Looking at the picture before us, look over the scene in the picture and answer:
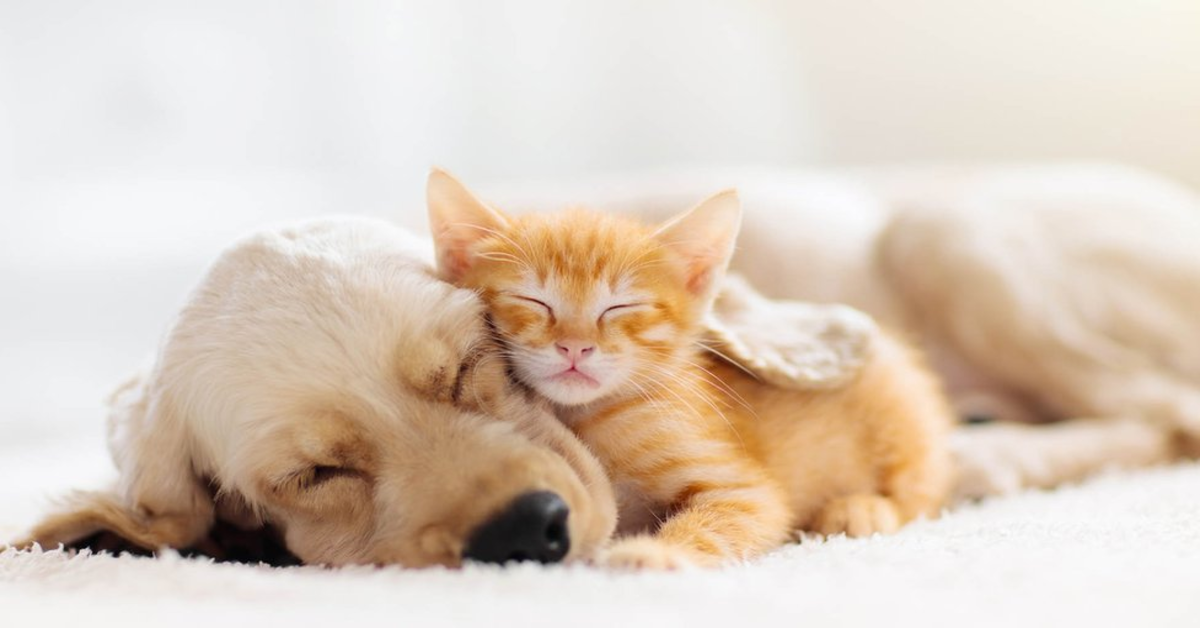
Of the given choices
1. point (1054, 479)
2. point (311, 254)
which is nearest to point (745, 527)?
point (311, 254)

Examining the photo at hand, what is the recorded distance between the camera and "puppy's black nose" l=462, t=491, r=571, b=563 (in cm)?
143

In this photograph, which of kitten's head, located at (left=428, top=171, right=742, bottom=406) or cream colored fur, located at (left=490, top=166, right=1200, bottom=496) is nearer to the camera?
kitten's head, located at (left=428, top=171, right=742, bottom=406)

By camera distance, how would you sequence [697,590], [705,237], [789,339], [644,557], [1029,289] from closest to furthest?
1. [697,590]
2. [644,557]
3. [705,237]
4. [789,339]
5. [1029,289]

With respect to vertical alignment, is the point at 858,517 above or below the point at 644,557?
below

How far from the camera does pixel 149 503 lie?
177cm

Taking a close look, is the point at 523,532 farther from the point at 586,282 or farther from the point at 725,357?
the point at 725,357

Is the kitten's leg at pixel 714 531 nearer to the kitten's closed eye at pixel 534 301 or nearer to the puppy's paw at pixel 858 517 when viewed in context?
the puppy's paw at pixel 858 517

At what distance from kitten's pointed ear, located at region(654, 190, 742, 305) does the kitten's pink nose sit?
0.25 meters

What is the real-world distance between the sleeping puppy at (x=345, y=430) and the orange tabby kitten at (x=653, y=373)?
8cm

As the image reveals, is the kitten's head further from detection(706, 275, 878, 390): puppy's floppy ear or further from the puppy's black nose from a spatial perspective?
the puppy's black nose

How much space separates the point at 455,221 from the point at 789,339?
0.64 meters


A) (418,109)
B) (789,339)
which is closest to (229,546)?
(789,339)

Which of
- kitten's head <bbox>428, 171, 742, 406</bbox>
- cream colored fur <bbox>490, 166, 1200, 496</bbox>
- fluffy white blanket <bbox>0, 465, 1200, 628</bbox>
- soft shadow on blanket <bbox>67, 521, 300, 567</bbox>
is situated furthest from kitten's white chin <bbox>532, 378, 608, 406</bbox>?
cream colored fur <bbox>490, 166, 1200, 496</bbox>

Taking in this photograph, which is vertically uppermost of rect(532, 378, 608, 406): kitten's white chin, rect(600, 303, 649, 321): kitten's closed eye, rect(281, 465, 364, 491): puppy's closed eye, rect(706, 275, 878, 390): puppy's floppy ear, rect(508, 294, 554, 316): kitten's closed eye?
rect(508, 294, 554, 316): kitten's closed eye
